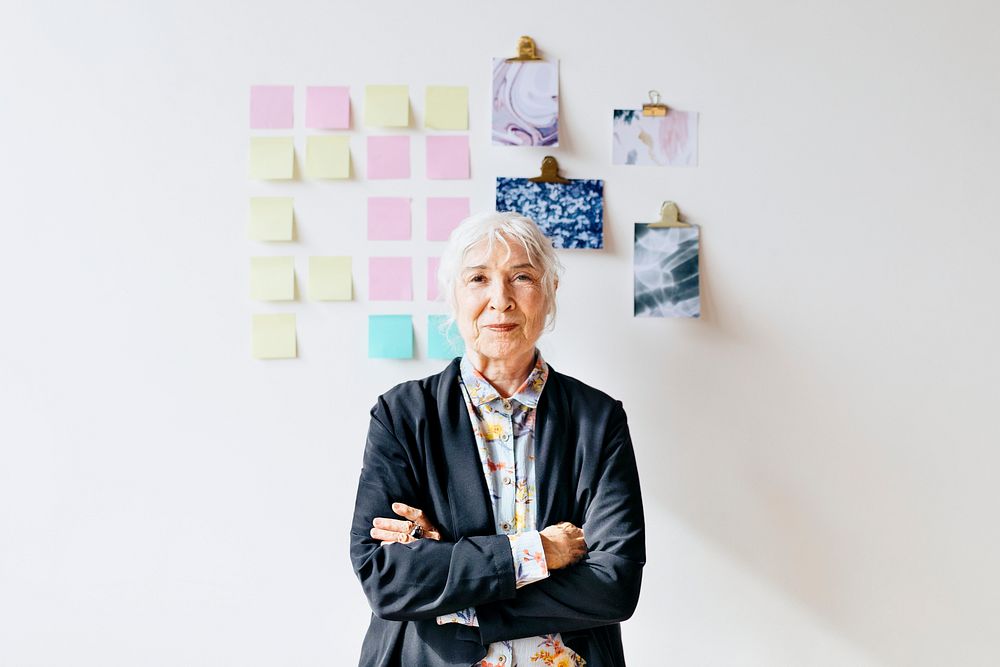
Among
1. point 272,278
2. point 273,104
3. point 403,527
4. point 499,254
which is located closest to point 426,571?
point 403,527

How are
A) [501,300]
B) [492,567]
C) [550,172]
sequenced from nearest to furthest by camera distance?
1. [492,567]
2. [501,300]
3. [550,172]

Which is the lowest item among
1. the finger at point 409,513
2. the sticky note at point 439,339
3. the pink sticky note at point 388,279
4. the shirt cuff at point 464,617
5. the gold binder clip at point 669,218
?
the shirt cuff at point 464,617

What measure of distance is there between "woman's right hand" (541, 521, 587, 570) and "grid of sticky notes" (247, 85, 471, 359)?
1.96 ft

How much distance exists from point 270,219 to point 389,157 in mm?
326

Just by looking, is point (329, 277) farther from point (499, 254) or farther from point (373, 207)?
point (499, 254)

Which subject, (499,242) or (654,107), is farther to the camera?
(654,107)

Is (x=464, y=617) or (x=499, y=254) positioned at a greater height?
(x=499, y=254)

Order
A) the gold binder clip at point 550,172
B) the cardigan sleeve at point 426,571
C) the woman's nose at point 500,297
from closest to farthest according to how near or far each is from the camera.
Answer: the cardigan sleeve at point 426,571, the woman's nose at point 500,297, the gold binder clip at point 550,172

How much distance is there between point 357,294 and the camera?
78.0 inches

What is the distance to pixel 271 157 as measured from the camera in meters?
1.98

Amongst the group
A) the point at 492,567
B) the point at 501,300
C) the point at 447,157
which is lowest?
the point at 492,567

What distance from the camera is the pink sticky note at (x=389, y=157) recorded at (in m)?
1.98

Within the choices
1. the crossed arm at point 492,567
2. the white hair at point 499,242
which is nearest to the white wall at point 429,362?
the white hair at point 499,242

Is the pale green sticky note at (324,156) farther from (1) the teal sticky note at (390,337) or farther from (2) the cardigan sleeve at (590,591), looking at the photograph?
(2) the cardigan sleeve at (590,591)
